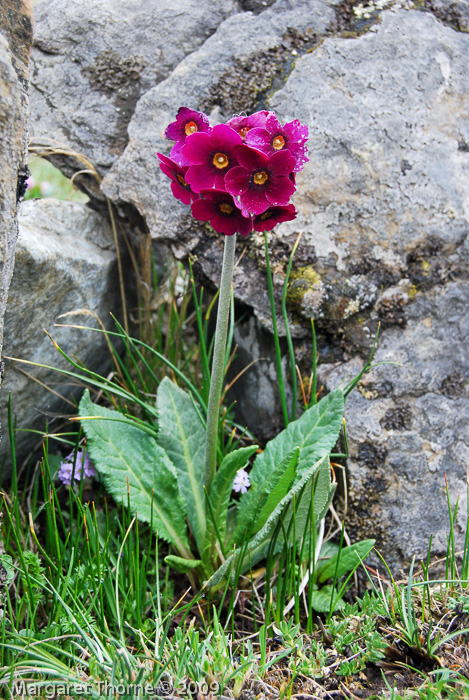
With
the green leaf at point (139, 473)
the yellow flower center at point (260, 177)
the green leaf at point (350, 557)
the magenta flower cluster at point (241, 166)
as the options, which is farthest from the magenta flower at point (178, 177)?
the green leaf at point (350, 557)

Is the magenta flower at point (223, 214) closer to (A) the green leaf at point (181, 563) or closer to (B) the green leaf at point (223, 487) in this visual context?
(B) the green leaf at point (223, 487)

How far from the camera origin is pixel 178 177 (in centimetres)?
155

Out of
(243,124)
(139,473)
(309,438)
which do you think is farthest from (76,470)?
(243,124)

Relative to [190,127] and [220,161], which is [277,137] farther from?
[190,127]

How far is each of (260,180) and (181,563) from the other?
1.20 m

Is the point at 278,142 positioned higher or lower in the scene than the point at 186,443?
higher

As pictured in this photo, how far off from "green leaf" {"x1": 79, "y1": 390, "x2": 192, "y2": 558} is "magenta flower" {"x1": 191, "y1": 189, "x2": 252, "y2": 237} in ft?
2.63

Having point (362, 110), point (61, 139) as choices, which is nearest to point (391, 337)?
point (362, 110)

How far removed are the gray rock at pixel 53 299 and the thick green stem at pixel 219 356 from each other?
2.14ft

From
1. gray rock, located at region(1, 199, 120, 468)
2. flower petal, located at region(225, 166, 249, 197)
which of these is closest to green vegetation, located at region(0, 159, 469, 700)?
gray rock, located at region(1, 199, 120, 468)

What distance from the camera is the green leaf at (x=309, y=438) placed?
1.85 meters

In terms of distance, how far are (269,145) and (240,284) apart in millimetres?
903

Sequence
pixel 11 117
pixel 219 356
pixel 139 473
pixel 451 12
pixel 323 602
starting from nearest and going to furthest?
1. pixel 11 117
2. pixel 219 356
3. pixel 323 602
4. pixel 139 473
5. pixel 451 12

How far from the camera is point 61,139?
2.47 m
